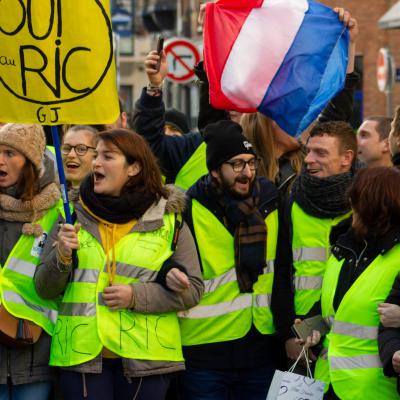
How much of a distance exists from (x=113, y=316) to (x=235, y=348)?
0.86 meters

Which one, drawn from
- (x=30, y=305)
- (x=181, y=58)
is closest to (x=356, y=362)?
(x=30, y=305)

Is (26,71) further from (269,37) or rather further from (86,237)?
(269,37)

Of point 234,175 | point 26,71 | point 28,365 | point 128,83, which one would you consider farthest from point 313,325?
point 128,83

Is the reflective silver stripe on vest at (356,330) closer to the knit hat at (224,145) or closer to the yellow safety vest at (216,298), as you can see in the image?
the yellow safety vest at (216,298)

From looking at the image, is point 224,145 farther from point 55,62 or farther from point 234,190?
point 55,62

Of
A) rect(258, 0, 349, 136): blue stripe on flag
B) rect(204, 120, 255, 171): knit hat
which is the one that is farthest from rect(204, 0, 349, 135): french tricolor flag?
rect(204, 120, 255, 171): knit hat

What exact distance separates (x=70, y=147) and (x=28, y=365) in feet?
6.35

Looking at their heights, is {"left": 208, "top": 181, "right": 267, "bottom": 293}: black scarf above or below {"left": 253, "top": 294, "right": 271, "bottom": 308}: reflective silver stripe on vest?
above

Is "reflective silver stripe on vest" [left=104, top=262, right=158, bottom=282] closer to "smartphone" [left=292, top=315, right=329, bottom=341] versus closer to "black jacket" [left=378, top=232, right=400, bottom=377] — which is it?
"smartphone" [left=292, top=315, right=329, bottom=341]

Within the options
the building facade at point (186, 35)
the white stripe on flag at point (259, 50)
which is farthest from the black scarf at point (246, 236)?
the building facade at point (186, 35)

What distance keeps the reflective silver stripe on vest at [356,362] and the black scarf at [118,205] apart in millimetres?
1277

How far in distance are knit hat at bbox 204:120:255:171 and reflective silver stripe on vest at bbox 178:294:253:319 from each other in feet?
2.47

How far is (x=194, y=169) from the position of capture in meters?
8.10

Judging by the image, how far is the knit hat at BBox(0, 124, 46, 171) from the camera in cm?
698
